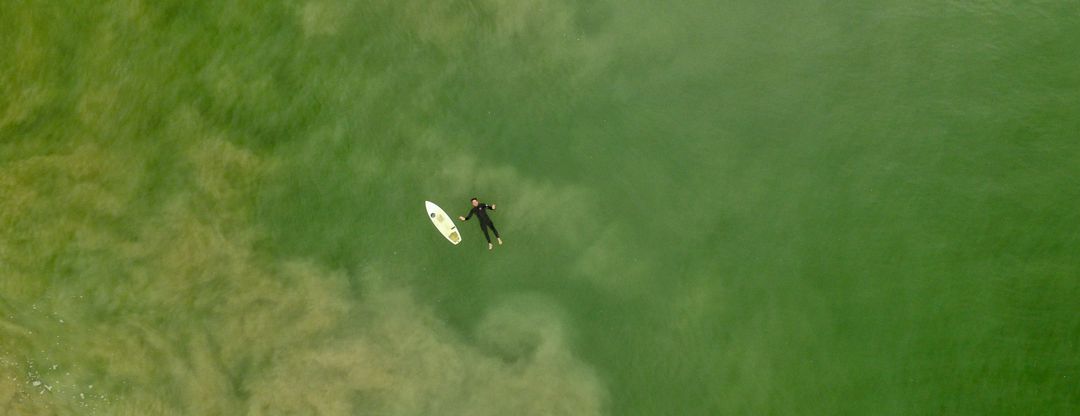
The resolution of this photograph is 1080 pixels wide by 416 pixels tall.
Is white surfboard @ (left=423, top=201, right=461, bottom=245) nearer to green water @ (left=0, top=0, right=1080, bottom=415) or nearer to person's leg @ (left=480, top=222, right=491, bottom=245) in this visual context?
green water @ (left=0, top=0, right=1080, bottom=415)

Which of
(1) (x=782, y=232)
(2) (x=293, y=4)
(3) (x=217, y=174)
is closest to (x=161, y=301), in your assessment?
(3) (x=217, y=174)

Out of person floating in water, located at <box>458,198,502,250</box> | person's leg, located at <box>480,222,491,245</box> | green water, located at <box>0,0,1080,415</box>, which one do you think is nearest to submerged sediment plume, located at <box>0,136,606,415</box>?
green water, located at <box>0,0,1080,415</box>

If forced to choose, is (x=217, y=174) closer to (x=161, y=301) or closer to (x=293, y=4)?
(x=161, y=301)

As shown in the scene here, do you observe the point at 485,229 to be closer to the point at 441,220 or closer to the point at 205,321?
the point at 441,220

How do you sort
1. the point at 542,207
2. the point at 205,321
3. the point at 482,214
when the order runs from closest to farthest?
1. the point at 482,214
2. the point at 542,207
3. the point at 205,321

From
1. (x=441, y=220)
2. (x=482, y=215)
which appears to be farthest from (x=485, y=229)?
(x=441, y=220)
